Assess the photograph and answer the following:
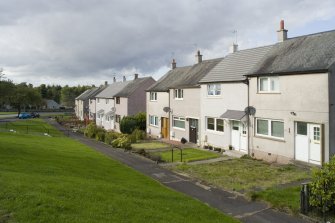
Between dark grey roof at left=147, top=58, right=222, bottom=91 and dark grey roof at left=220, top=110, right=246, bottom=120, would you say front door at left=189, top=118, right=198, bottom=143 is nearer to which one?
dark grey roof at left=147, top=58, right=222, bottom=91

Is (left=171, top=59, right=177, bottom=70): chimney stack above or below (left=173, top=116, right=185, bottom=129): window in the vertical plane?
above

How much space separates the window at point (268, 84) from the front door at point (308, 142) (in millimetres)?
2988

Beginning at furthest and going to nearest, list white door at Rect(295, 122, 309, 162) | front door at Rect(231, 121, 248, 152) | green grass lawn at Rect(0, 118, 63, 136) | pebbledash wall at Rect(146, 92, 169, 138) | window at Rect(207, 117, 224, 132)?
green grass lawn at Rect(0, 118, 63, 136) → pebbledash wall at Rect(146, 92, 169, 138) → window at Rect(207, 117, 224, 132) → front door at Rect(231, 121, 248, 152) → white door at Rect(295, 122, 309, 162)

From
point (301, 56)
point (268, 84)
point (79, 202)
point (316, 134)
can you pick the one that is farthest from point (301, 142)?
point (79, 202)

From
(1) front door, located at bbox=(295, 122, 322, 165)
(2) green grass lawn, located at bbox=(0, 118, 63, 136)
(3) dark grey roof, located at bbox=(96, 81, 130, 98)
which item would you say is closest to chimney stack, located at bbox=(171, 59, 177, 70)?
(3) dark grey roof, located at bbox=(96, 81, 130, 98)

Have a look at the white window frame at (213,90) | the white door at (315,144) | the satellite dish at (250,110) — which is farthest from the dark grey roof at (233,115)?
the white door at (315,144)

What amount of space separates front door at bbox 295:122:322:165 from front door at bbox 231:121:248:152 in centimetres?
483

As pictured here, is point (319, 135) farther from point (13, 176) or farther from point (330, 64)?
point (13, 176)

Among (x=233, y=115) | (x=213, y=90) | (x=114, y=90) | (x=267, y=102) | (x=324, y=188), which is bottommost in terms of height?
(x=324, y=188)

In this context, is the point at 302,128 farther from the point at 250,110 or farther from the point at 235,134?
the point at 235,134

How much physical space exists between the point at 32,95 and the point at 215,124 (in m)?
85.0

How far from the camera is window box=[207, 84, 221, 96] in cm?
2743

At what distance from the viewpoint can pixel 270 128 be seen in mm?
21797

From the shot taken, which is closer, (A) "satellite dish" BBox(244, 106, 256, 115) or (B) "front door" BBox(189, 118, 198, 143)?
(A) "satellite dish" BBox(244, 106, 256, 115)
